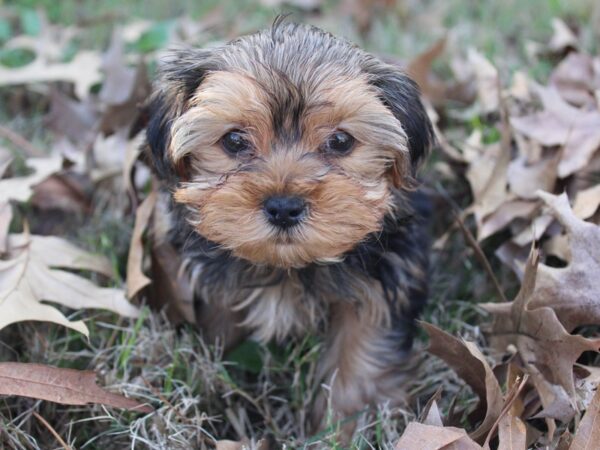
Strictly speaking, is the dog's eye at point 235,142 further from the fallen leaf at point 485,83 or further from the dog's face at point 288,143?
the fallen leaf at point 485,83

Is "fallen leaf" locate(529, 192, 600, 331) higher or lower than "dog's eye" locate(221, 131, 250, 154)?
lower

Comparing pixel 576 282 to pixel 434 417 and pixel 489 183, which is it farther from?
pixel 489 183

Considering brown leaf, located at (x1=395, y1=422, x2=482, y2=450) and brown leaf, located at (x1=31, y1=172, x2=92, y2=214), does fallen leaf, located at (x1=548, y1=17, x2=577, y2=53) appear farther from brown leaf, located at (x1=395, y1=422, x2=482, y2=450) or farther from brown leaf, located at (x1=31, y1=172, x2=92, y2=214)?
brown leaf, located at (x1=395, y1=422, x2=482, y2=450)

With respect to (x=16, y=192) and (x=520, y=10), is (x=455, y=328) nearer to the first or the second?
(x=16, y=192)

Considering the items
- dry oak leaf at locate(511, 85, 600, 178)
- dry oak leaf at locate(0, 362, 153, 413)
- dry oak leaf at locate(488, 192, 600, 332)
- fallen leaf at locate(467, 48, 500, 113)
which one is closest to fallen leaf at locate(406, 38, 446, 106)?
fallen leaf at locate(467, 48, 500, 113)

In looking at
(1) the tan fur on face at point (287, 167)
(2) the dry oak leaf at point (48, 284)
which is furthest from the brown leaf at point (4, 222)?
(1) the tan fur on face at point (287, 167)
